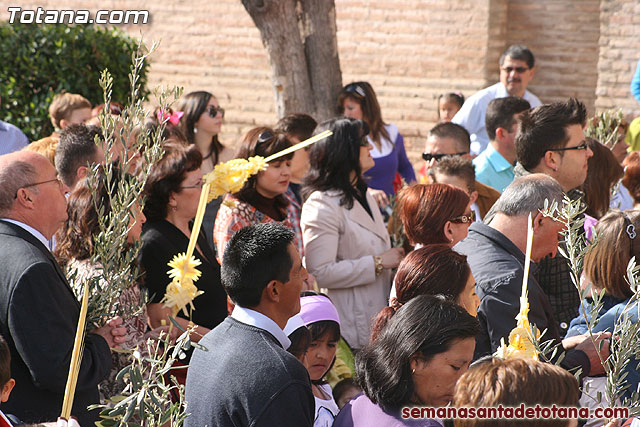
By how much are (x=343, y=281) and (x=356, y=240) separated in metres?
0.28

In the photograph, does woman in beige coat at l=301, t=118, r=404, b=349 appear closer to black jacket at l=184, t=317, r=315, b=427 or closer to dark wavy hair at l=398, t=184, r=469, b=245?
dark wavy hair at l=398, t=184, r=469, b=245

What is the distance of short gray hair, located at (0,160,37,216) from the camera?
3420mm

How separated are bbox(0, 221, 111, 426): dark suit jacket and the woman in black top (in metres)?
0.98

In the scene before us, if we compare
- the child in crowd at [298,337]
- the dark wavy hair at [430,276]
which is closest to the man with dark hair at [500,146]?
the dark wavy hair at [430,276]

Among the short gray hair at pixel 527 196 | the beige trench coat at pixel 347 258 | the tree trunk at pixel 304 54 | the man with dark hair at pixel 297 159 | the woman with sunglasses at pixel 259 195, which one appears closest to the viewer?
the short gray hair at pixel 527 196

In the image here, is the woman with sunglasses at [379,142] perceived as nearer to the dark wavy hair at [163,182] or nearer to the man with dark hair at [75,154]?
the dark wavy hair at [163,182]

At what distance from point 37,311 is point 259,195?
219 centimetres

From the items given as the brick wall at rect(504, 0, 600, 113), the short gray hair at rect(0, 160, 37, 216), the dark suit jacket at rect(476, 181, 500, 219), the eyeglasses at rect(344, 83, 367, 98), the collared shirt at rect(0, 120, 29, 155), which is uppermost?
the brick wall at rect(504, 0, 600, 113)

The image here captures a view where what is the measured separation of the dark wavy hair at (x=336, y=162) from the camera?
210 inches

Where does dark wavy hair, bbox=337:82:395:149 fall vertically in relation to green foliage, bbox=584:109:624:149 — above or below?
above

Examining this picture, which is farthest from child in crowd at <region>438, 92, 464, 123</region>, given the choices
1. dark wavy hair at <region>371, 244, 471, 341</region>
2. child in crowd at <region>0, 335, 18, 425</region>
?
child in crowd at <region>0, 335, 18, 425</region>

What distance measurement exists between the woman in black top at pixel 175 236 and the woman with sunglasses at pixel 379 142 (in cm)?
252

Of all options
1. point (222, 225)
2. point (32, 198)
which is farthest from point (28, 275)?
point (222, 225)

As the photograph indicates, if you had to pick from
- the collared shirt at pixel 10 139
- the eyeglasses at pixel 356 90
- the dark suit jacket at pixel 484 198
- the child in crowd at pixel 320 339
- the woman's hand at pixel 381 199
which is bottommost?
the child in crowd at pixel 320 339
